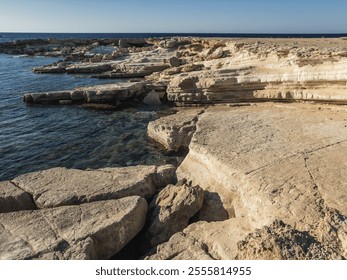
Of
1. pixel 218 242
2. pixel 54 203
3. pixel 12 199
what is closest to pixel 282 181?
pixel 218 242

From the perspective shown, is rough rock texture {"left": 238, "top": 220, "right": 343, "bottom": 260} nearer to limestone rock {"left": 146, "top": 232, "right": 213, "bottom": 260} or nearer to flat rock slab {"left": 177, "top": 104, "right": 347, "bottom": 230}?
flat rock slab {"left": 177, "top": 104, "right": 347, "bottom": 230}

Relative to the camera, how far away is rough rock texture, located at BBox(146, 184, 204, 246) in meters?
6.51

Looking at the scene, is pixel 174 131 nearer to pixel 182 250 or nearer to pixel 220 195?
pixel 220 195

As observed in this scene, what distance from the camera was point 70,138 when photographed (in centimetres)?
1365

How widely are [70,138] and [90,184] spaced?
262 inches

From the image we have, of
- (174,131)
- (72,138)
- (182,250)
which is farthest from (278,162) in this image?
(72,138)

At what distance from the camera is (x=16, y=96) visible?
874 inches

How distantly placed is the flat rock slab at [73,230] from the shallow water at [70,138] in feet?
14.0

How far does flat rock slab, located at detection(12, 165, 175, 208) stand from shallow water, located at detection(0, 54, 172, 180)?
2.46 m

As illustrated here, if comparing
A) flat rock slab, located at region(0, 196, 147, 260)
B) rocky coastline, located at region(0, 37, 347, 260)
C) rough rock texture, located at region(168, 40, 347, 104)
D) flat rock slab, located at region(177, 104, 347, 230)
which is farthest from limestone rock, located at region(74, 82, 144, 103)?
flat rock slab, located at region(0, 196, 147, 260)

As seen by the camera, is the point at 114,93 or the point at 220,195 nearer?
the point at 220,195

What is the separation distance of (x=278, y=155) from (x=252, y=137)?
1563 millimetres

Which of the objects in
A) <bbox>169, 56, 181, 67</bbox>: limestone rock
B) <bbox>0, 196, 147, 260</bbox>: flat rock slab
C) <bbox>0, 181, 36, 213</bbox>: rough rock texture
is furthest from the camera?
<bbox>169, 56, 181, 67</bbox>: limestone rock
